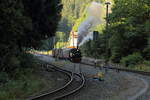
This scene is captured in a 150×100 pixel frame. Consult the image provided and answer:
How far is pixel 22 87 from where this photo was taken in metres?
12.7

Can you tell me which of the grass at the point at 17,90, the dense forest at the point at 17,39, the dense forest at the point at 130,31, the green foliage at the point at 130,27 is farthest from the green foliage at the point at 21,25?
the green foliage at the point at 130,27

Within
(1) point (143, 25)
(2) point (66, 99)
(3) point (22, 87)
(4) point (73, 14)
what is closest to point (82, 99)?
(2) point (66, 99)

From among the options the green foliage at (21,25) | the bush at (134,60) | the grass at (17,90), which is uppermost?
the green foliage at (21,25)

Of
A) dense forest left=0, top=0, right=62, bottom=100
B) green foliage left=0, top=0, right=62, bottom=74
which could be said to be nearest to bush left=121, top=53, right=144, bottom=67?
green foliage left=0, top=0, right=62, bottom=74

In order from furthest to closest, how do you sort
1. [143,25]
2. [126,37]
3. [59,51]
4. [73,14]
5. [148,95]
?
[73,14]
[59,51]
[126,37]
[143,25]
[148,95]

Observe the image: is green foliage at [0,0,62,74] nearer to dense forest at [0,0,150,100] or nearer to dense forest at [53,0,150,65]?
dense forest at [0,0,150,100]

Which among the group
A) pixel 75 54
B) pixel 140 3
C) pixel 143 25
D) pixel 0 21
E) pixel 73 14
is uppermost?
pixel 73 14

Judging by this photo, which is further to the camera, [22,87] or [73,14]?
[73,14]

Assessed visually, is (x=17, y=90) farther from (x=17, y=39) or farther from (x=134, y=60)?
(x=134, y=60)

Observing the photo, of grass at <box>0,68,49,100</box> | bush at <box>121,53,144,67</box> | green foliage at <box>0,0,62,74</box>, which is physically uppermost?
green foliage at <box>0,0,62,74</box>

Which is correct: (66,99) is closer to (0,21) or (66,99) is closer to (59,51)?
(0,21)

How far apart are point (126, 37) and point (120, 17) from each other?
354cm

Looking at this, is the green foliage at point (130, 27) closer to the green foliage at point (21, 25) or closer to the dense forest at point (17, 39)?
the green foliage at point (21, 25)

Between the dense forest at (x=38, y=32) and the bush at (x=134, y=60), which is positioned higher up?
Answer: the dense forest at (x=38, y=32)
